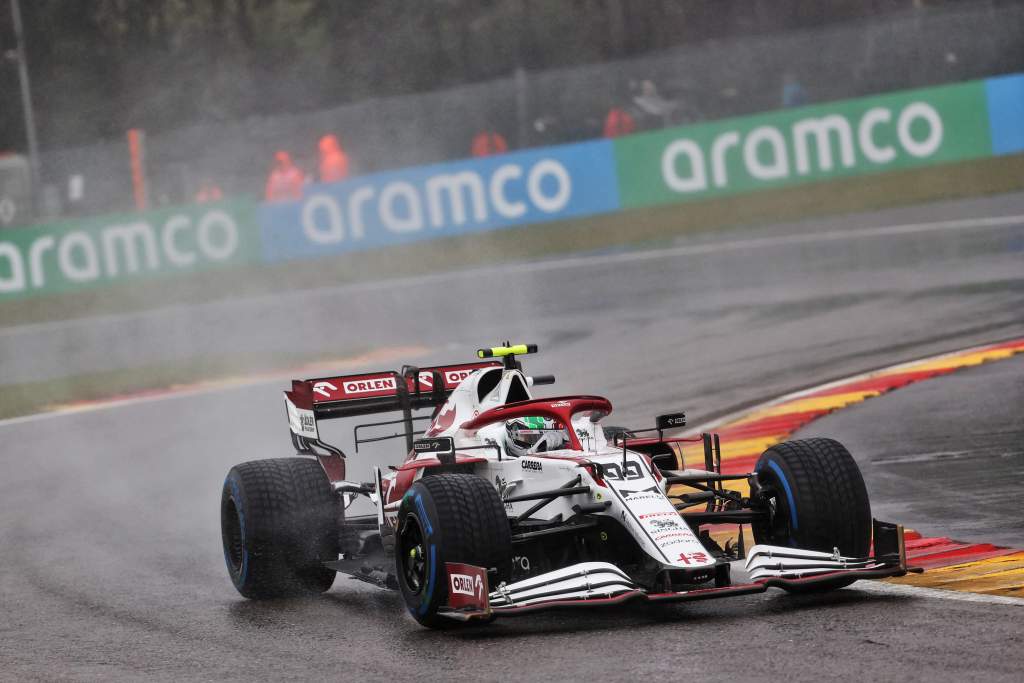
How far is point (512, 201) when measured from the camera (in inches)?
1064

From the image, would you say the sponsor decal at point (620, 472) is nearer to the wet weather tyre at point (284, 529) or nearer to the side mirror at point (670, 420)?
the side mirror at point (670, 420)

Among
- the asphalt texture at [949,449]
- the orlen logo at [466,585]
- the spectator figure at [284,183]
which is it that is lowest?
the asphalt texture at [949,449]

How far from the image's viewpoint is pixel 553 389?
15906 mm

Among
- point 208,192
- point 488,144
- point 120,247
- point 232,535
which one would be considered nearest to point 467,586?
point 232,535

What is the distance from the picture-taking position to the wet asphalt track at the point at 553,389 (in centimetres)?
732

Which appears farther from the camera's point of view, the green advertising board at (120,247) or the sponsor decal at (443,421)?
the green advertising board at (120,247)

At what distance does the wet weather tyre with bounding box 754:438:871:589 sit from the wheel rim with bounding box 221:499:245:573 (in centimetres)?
318

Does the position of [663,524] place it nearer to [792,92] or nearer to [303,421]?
[303,421]

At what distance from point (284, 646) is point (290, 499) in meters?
1.60

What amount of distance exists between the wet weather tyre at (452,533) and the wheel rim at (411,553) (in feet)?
0.19

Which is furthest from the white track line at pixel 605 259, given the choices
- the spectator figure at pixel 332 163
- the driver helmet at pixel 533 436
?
the driver helmet at pixel 533 436

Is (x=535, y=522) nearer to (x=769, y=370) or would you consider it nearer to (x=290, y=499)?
(x=290, y=499)

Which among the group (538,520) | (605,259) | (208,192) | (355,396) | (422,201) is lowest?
(538,520)

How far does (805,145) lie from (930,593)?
744 inches
